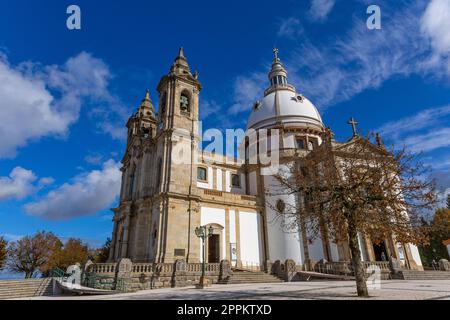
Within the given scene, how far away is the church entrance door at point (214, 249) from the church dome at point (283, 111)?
17.7 m

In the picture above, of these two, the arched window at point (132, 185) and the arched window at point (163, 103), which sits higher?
the arched window at point (163, 103)

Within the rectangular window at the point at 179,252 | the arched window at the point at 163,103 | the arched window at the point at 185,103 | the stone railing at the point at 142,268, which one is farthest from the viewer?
the arched window at the point at 163,103

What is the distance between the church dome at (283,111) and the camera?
119 feet

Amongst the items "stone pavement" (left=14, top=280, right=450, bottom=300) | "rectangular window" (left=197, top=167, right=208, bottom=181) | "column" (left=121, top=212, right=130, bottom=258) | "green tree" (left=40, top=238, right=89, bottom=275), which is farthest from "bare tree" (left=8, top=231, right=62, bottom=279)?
"stone pavement" (left=14, top=280, right=450, bottom=300)

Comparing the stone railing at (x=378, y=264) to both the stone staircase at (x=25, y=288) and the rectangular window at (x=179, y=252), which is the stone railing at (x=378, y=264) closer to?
the rectangular window at (x=179, y=252)

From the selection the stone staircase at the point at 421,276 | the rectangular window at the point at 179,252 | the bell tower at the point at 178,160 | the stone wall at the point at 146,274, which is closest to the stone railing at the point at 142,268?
the stone wall at the point at 146,274

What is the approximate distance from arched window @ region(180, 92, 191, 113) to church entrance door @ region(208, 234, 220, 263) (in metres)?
12.7

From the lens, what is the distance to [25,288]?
15172 millimetres

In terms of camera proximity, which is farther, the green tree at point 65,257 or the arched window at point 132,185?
the green tree at point 65,257

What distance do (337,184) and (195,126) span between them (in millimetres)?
17803

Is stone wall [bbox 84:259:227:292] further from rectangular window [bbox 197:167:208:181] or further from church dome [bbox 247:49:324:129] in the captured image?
church dome [bbox 247:49:324:129]

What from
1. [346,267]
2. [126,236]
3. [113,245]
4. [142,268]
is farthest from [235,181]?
[142,268]

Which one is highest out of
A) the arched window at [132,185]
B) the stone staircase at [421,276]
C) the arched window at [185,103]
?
the arched window at [185,103]

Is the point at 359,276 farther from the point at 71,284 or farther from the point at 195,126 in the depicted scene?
the point at 195,126
